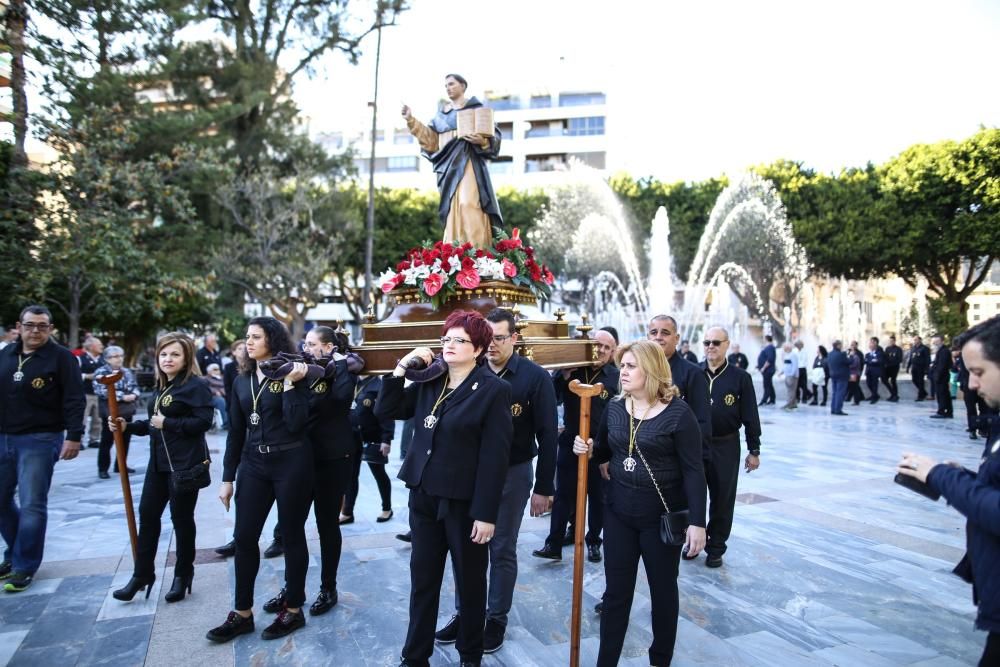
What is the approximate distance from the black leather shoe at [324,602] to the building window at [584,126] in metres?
56.5

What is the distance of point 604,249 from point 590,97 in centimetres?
2983

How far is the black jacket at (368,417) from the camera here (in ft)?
18.7

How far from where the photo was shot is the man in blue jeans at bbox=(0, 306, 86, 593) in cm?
495

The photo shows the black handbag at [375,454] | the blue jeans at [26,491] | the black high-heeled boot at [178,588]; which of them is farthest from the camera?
the black handbag at [375,454]

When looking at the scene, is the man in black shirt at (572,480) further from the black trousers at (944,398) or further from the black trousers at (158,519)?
the black trousers at (944,398)

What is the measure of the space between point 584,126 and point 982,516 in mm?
58483

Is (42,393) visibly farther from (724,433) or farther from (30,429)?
(724,433)

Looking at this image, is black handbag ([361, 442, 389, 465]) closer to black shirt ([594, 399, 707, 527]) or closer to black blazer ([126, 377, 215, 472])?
black blazer ([126, 377, 215, 472])

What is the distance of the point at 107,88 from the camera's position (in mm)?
15641

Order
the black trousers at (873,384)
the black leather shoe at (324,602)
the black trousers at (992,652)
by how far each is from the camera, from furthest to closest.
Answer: the black trousers at (873,384) → the black leather shoe at (324,602) → the black trousers at (992,652)

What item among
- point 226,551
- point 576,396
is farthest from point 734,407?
point 226,551

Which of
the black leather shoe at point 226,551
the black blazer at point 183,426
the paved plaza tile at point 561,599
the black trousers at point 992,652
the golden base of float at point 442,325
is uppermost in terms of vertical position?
the golden base of float at point 442,325

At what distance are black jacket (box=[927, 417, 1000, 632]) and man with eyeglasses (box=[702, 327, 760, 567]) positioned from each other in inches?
114

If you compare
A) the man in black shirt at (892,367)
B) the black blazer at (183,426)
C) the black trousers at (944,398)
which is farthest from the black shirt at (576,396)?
the man in black shirt at (892,367)
